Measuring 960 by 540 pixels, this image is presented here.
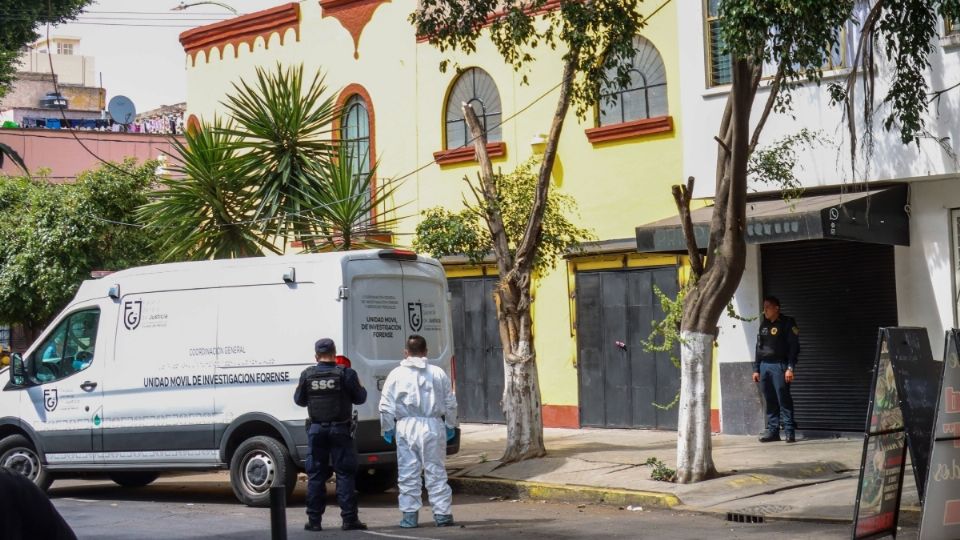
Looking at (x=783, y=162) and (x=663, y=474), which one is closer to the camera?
(x=663, y=474)

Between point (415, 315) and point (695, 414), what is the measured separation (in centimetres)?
A: 303

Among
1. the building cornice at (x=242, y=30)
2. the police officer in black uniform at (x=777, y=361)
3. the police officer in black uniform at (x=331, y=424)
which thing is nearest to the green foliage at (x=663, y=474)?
the police officer in black uniform at (x=777, y=361)

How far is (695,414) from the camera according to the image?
1277cm

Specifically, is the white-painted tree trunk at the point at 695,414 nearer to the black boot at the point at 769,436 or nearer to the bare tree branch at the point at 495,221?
the bare tree branch at the point at 495,221

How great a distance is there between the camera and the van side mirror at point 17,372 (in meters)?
14.4

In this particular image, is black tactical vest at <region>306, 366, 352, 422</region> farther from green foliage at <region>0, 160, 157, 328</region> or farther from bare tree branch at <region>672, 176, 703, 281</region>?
green foliage at <region>0, 160, 157, 328</region>

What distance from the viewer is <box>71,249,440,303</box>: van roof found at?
12961mm

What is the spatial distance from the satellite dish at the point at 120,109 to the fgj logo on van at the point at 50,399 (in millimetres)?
19911

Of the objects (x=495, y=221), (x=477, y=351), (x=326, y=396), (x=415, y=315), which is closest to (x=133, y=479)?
(x=415, y=315)

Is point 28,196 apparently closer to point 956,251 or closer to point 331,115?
point 331,115

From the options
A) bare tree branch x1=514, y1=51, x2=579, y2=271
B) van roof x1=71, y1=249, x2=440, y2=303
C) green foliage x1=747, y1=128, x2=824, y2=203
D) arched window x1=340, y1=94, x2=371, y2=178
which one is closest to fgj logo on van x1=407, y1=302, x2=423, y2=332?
van roof x1=71, y1=249, x2=440, y2=303

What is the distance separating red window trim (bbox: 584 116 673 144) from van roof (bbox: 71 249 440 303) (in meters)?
5.02

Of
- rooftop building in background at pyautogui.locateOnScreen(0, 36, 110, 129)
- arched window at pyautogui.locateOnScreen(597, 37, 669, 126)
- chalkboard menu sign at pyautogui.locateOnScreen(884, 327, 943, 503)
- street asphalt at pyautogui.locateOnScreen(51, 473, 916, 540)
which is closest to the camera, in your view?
chalkboard menu sign at pyautogui.locateOnScreen(884, 327, 943, 503)

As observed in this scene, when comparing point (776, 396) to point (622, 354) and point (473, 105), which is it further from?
point (473, 105)
